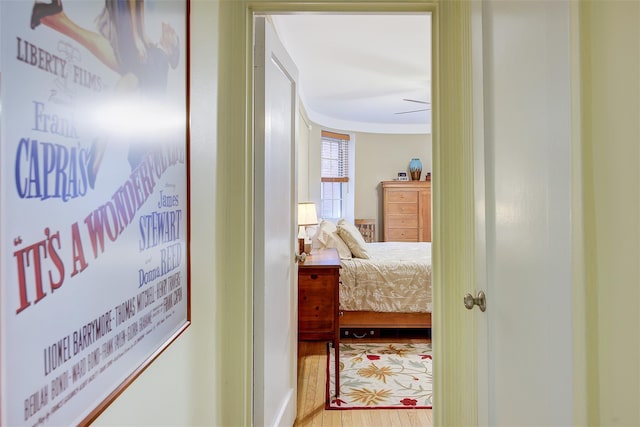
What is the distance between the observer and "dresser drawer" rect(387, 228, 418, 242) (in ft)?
19.3

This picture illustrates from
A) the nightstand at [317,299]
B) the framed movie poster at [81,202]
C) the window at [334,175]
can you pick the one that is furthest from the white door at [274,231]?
the window at [334,175]

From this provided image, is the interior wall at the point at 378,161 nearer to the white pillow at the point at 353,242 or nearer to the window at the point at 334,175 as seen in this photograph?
the window at the point at 334,175

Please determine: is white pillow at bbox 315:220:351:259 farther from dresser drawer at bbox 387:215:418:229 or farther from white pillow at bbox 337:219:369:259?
dresser drawer at bbox 387:215:418:229

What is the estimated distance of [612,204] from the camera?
651 mm

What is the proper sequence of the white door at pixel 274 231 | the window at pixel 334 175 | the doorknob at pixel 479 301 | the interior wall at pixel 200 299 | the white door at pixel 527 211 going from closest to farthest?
1. the white door at pixel 527 211
2. the interior wall at pixel 200 299
3. the doorknob at pixel 479 301
4. the white door at pixel 274 231
5. the window at pixel 334 175

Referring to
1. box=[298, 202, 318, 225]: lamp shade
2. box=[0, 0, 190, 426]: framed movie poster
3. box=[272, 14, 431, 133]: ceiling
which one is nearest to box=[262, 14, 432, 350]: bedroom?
box=[272, 14, 431, 133]: ceiling

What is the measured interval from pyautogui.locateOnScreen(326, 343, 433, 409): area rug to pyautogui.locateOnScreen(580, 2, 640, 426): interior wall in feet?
6.23

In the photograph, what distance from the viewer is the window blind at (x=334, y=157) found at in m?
5.88

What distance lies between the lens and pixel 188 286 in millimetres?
1088

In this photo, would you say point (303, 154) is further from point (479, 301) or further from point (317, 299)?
point (479, 301)

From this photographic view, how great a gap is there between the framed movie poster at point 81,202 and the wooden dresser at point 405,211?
5.21 m

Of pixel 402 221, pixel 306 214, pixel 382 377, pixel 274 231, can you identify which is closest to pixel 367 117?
pixel 402 221

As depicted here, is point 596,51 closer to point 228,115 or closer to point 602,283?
point 602,283

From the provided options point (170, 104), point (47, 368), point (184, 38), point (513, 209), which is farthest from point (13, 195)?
point (513, 209)
